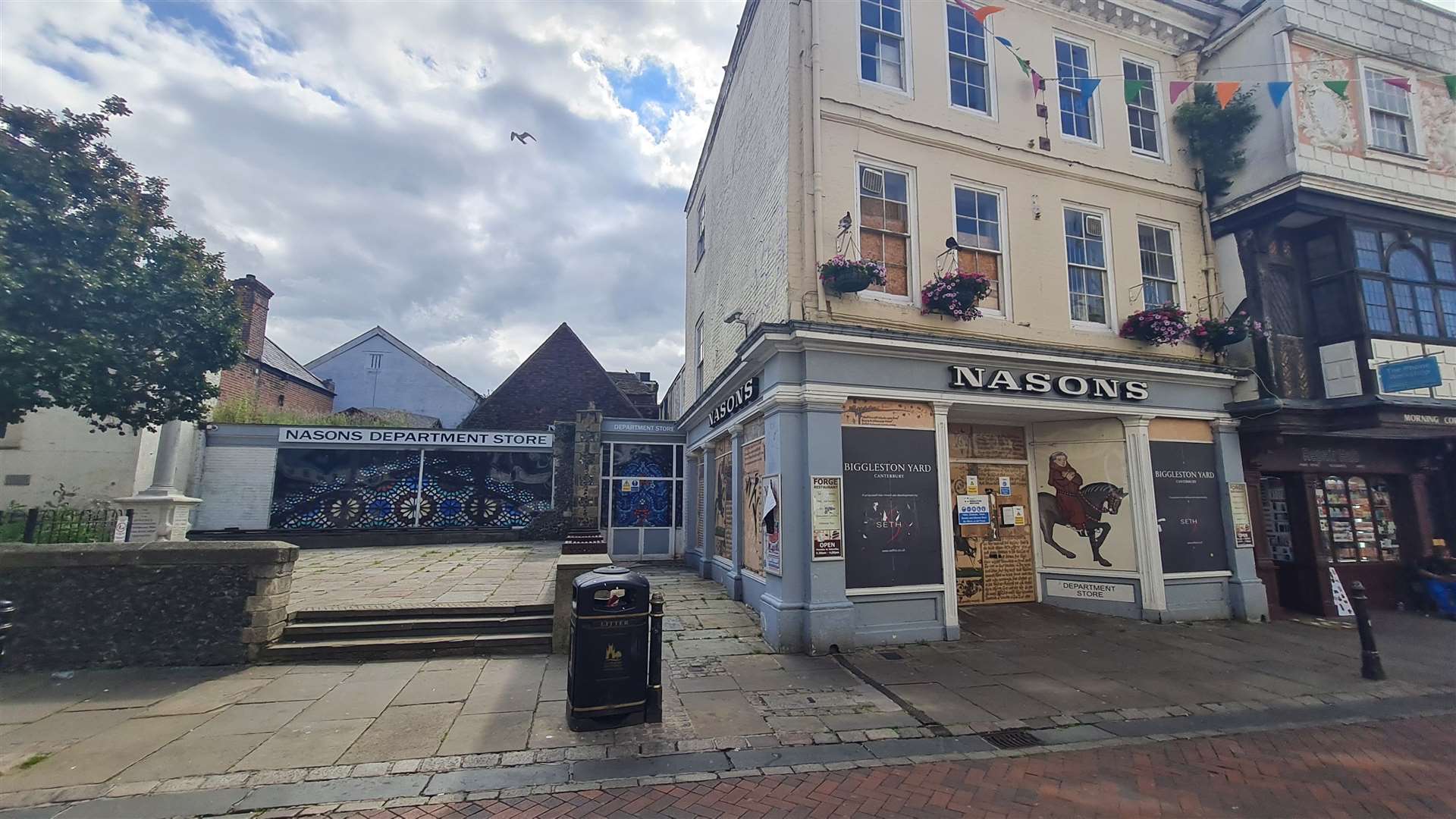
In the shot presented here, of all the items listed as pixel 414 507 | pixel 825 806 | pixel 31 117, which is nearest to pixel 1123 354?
pixel 825 806

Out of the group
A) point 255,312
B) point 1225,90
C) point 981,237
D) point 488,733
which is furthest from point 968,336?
point 255,312

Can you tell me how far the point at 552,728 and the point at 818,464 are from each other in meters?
4.40

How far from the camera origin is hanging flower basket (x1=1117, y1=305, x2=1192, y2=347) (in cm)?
1001

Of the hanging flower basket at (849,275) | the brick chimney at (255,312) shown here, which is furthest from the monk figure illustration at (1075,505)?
the brick chimney at (255,312)

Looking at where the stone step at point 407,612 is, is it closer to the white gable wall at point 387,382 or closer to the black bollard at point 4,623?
the black bollard at point 4,623

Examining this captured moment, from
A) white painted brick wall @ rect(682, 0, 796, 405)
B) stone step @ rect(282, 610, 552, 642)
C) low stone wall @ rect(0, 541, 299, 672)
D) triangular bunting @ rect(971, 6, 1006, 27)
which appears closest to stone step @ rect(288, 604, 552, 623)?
stone step @ rect(282, 610, 552, 642)

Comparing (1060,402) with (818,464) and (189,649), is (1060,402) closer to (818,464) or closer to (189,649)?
(818,464)

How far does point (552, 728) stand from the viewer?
17.3 feet

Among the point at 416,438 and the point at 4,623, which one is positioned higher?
the point at 416,438

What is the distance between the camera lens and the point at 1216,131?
438 inches

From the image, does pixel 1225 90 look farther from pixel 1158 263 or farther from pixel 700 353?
pixel 700 353

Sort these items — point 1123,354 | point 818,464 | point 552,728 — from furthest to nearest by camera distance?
1. point 1123,354
2. point 818,464
3. point 552,728

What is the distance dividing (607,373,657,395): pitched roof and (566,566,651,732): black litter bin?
26.4 meters

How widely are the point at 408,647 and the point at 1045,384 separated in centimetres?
954
